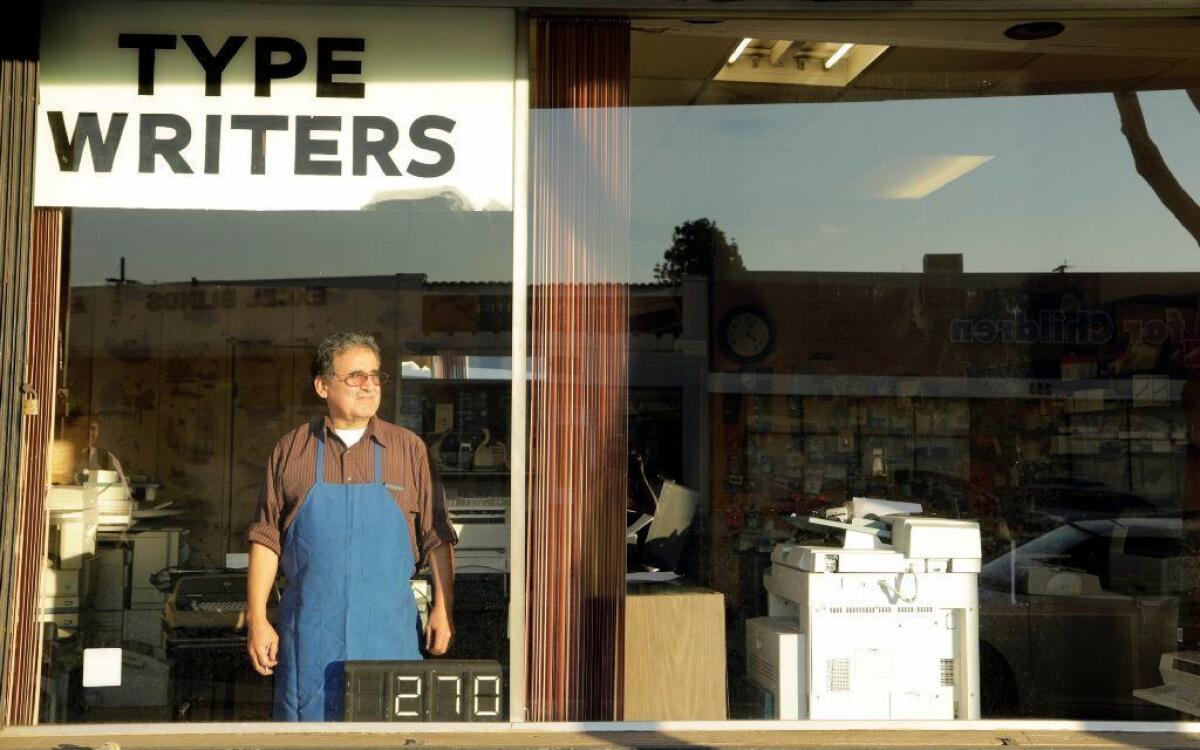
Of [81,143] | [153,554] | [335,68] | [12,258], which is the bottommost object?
[153,554]

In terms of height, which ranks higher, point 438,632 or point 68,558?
point 68,558

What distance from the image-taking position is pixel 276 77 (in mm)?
4301

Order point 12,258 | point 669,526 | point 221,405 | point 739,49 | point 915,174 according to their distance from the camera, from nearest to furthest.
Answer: point 12,258
point 739,49
point 669,526
point 221,405
point 915,174

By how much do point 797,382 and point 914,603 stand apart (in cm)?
277

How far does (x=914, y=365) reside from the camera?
7.24 m

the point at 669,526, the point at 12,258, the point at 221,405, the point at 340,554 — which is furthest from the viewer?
the point at 221,405

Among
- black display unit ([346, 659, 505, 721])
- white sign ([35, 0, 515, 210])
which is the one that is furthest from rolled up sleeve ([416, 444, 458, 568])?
white sign ([35, 0, 515, 210])

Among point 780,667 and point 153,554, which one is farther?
Answer: point 153,554

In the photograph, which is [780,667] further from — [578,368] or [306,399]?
[306,399]

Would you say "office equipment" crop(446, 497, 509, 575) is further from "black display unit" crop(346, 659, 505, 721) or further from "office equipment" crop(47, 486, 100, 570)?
"office equipment" crop(47, 486, 100, 570)

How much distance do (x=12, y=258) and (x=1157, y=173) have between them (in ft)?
17.9

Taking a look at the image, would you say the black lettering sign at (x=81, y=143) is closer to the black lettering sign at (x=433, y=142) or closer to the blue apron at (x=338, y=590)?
the black lettering sign at (x=433, y=142)

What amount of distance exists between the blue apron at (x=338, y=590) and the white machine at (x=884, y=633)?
55.5 inches

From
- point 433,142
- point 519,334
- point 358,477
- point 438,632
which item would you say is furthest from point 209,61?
point 438,632
